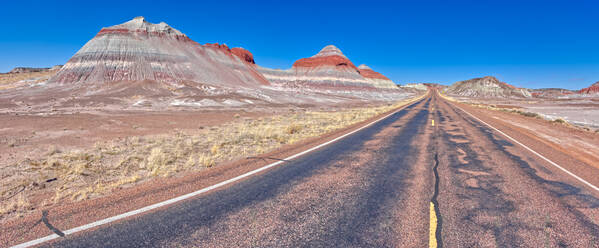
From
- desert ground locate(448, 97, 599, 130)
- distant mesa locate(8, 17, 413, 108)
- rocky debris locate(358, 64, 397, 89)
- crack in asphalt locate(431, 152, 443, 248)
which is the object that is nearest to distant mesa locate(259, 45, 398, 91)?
distant mesa locate(8, 17, 413, 108)

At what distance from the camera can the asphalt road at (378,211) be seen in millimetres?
3328

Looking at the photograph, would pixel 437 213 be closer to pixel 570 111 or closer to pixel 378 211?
pixel 378 211

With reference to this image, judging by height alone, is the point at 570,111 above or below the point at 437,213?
below

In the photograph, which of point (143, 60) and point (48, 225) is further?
point (143, 60)

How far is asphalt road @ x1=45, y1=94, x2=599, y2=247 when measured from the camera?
3328 mm

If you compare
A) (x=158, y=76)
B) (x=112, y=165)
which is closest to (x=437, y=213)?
(x=112, y=165)

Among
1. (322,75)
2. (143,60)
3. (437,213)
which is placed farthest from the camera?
(322,75)

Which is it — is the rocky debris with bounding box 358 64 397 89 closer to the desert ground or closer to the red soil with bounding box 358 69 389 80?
the red soil with bounding box 358 69 389 80

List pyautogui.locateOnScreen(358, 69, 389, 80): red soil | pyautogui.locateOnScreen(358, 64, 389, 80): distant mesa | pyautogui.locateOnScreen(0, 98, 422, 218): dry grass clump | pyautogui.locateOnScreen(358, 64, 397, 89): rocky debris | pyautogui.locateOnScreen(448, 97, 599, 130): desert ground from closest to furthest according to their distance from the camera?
pyautogui.locateOnScreen(0, 98, 422, 218): dry grass clump, pyautogui.locateOnScreen(448, 97, 599, 130): desert ground, pyautogui.locateOnScreen(358, 64, 397, 89): rocky debris, pyautogui.locateOnScreen(358, 64, 389, 80): distant mesa, pyautogui.locateOnScreen(358, 69, 389, 80): red soil

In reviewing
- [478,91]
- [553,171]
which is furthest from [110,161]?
[478,91]

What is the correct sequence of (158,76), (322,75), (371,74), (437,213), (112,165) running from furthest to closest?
1. (371,74)
2. (322,75)
3. (158,76)
4. (112,165)
5. (437,213)

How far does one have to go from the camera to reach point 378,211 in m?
4.14

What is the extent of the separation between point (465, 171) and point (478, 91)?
465 feet

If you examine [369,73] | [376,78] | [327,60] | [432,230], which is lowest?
[432,230]
